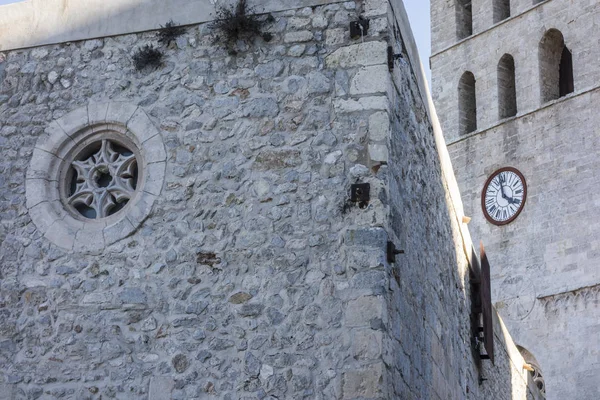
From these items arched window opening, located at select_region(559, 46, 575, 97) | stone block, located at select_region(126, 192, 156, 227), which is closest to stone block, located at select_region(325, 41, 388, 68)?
stone block, located at select_region(126, 192, 156, 227)

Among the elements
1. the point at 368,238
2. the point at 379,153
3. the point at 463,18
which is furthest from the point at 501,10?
the point at 368,238

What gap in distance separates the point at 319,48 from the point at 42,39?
2283mm

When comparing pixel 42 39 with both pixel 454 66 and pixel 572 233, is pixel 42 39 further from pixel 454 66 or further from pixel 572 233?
pixel 454 66

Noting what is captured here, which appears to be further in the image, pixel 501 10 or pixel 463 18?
pixel 463 18

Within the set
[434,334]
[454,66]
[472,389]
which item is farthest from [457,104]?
[434,334]

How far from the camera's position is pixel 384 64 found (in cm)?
866

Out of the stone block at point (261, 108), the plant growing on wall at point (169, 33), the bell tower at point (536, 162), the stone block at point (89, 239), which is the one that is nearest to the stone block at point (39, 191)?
the stone block at point (89, 239)

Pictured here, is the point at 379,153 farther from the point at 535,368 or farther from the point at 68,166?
the point at 535,368

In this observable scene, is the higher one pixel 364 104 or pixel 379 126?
pixel 364 104

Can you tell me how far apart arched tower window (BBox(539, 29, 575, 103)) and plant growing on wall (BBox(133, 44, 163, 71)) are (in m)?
19.1

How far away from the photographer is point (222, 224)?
8617 millimetres

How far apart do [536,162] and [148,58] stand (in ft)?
59.8


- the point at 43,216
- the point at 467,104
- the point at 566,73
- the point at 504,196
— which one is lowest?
the point at 43,216

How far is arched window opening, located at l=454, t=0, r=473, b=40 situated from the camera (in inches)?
1208
